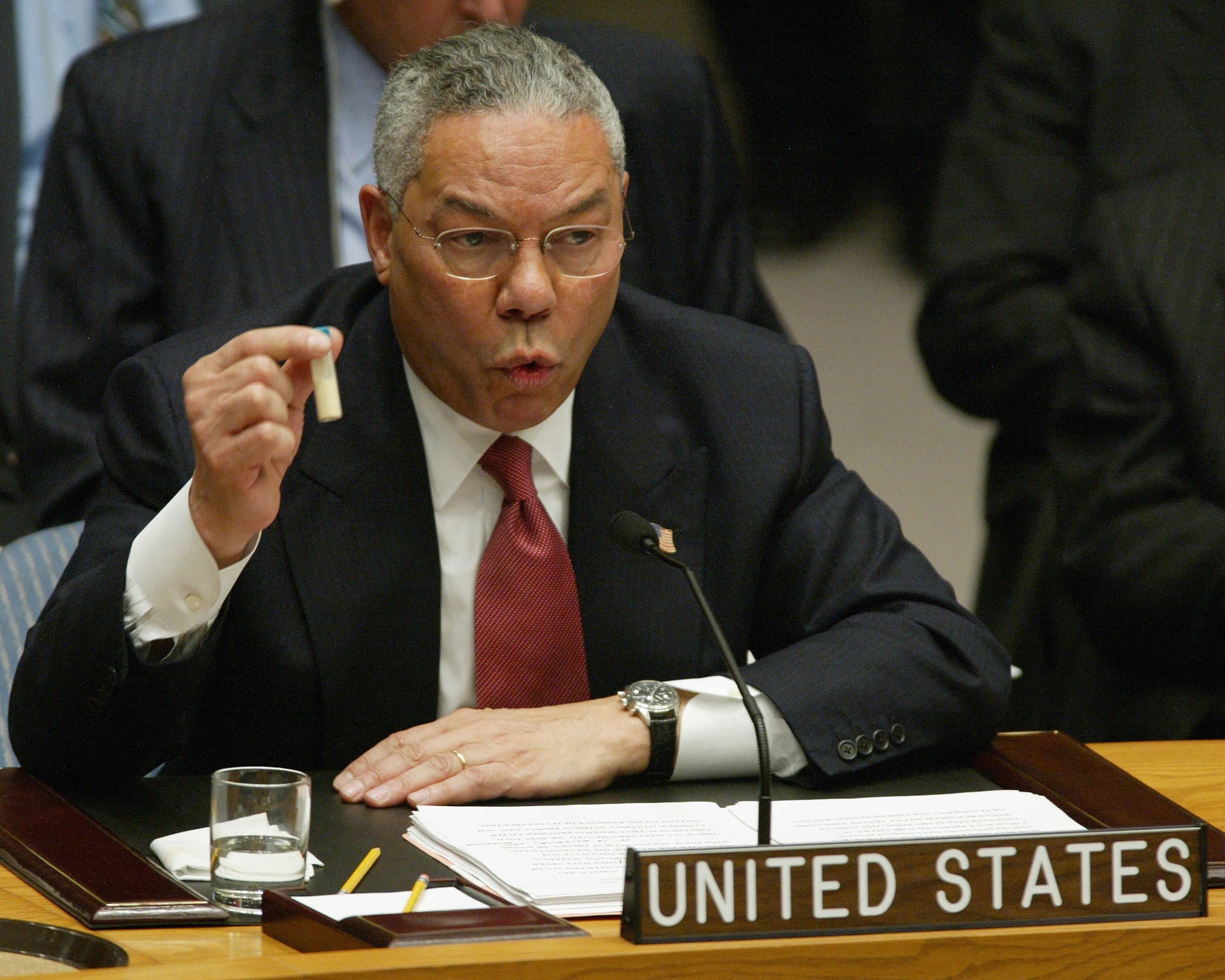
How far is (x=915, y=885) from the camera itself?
4.55 ft

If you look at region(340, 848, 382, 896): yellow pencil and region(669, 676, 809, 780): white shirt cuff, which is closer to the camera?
region(340, 848, 382, 896): yellow pencil

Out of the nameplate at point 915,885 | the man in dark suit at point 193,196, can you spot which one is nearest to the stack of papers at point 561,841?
the nameplate at point 915,885

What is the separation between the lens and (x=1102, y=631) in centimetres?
364

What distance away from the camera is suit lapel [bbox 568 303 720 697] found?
2.26 metres

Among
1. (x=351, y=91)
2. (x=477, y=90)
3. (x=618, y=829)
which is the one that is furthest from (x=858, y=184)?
(x=618, y=829)

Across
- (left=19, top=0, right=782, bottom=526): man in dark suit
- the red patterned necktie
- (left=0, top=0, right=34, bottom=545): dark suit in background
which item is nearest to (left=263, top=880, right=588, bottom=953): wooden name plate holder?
the red patterned necktie

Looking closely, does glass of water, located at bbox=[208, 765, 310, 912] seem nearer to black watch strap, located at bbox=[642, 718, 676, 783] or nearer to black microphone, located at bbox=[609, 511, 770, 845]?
black microphone, located at bbox=[609, 511, 770, 845]

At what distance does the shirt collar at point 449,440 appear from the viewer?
7.41 ft

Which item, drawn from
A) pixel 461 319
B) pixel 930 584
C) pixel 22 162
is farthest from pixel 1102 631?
pixel 22 162

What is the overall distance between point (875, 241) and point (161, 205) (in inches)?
54.9

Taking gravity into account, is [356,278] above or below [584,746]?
above

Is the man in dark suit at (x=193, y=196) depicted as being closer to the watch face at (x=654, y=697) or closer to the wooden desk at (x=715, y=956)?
the watch face at (x=654, y=697)

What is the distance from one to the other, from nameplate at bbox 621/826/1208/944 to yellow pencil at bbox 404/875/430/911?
0.19 metres

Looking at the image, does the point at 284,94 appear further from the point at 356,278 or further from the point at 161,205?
the point at 356,278
